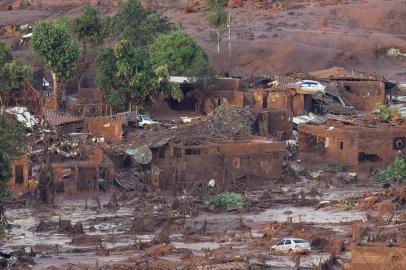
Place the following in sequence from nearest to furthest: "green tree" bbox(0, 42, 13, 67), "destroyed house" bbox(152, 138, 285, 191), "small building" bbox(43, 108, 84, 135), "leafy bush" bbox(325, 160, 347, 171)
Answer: "destroyed house" bbox(152, 138, 285, 191) → "leafy bush" bbox(325, 160, 347, 171) → "small building" bbox(43, 108, 84, 135) → "green tree" bbox(0, 42, 13, 67)

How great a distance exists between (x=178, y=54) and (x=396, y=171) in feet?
55.2

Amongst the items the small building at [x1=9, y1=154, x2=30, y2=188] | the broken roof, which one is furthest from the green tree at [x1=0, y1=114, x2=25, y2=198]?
the broken roof

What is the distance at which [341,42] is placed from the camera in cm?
8912

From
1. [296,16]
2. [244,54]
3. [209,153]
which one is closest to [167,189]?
[209,153]

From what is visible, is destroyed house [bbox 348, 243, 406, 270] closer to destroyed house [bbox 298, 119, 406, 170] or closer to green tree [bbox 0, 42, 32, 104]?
destroyed house [bbox 298, 119, 406, 170]

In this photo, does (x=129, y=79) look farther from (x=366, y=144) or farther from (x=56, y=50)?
(x=366, y=144)

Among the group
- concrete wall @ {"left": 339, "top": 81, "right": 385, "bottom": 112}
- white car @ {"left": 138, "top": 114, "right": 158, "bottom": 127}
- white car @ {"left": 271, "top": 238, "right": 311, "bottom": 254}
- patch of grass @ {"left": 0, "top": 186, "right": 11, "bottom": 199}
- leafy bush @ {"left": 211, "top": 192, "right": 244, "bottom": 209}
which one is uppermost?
patch of grass @ {"left": 0, "top": 186, "right": 11, "bottom": 199}

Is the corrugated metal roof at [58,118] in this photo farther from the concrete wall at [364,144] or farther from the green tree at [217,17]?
the green tree at [217,17]

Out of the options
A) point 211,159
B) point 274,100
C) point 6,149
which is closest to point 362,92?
point 274,100

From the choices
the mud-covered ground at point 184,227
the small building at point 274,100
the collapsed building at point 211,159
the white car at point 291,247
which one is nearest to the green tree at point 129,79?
the small building at point 274,100

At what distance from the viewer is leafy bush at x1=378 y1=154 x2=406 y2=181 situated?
57500mm

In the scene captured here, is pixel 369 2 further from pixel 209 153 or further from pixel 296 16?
pixel 209 153

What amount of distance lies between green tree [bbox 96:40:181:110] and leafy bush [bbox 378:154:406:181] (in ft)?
41.2

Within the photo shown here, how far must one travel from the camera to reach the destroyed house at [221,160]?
5888cm
